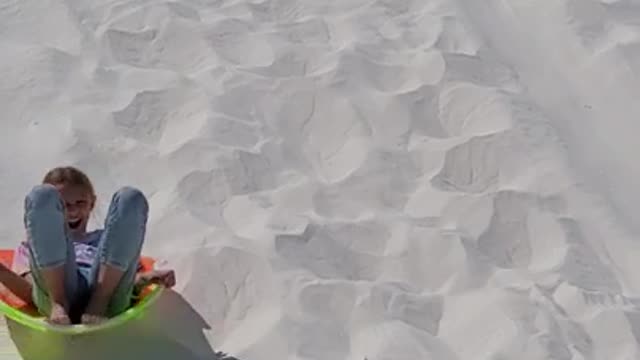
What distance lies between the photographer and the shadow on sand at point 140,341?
3107 mm

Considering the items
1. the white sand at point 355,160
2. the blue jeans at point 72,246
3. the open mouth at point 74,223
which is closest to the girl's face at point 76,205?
the open mouth at point 74,223

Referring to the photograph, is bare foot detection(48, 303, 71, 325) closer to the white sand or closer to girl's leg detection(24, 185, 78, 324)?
girl's leg detection(24, 185, 78, 324)

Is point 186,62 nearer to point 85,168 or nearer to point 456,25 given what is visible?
point 85,168

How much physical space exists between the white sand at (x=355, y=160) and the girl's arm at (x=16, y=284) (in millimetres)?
121

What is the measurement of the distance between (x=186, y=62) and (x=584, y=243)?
168 cm

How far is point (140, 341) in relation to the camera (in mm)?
3201

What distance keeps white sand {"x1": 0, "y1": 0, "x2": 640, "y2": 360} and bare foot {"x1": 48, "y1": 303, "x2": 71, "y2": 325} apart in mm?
113

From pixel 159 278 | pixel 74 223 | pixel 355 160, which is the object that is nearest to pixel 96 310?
pixel 159 278

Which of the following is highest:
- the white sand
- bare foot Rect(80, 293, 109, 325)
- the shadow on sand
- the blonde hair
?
the blonde hair

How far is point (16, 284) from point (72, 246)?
19 centimetres

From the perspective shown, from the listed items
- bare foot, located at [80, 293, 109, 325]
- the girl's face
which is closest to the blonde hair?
the girl's face

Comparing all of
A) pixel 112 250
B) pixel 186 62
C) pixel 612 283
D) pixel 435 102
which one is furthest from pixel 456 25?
pixel 112 250

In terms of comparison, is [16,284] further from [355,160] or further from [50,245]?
[355,160]

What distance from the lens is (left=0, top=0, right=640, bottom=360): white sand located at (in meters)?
3.42
